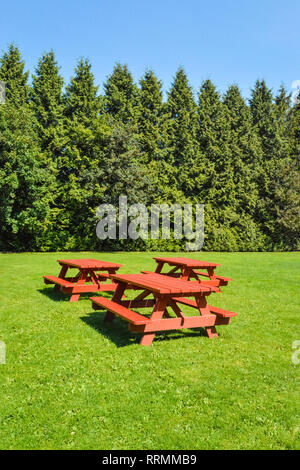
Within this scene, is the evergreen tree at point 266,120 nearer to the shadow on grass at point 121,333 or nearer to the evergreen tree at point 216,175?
the evergreen tree at point 216,175

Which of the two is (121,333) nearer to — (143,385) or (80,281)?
(143,385)

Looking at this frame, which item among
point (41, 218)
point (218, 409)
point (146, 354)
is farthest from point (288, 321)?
point (41, 218)

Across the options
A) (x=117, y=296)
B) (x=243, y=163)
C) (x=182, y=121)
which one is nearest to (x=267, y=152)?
(x=243, y=163)

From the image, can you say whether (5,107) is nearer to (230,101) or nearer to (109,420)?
(230,101)

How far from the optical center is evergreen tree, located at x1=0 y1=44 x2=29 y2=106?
2948 centimetres

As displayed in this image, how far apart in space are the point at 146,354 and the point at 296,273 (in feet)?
34.5

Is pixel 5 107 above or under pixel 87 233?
above

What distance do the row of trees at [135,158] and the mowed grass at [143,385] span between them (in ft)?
58.8

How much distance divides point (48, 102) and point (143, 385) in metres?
29.6

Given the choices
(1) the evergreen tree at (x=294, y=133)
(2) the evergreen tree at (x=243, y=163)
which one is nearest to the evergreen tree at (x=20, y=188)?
(2) the evergreen tree at (x=243, y=163)

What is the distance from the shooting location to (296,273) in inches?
550

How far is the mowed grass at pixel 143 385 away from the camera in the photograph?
10.7 feet

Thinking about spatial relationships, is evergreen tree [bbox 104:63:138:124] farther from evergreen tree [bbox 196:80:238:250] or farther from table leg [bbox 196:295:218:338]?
table leg [bbox 196:295:218:338]

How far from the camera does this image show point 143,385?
13.8 ft
